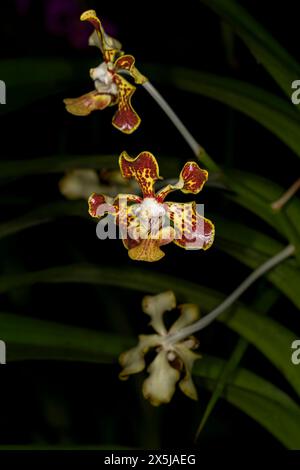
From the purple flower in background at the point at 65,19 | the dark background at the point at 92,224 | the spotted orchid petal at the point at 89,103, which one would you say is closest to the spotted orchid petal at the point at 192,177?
the spotted orchid petal at the point at 89,103

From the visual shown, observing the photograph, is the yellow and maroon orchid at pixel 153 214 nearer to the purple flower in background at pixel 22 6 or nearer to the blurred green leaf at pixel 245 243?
the blurred green leaf at pixel 245 243

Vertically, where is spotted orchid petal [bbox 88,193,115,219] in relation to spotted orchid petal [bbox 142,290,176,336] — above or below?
above

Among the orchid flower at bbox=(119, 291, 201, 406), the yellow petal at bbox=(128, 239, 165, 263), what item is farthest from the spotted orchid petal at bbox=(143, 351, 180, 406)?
the yellow petal at bbox=(128, 239, 165, 263)

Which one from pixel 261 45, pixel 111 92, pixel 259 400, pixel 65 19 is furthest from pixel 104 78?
pixel 65 19

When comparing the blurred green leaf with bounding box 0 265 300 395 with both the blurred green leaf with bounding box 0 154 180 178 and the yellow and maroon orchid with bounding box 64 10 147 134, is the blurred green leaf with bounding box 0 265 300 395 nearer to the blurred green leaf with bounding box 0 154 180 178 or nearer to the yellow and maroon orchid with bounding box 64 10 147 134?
the blurred green leaf with bounding box 0 154 180 178

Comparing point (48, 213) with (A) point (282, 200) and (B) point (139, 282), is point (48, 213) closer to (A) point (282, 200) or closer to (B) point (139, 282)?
(B) point (139, 282)

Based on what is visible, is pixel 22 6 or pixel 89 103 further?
pixel 22 6

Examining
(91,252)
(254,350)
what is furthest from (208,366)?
(91,252)
